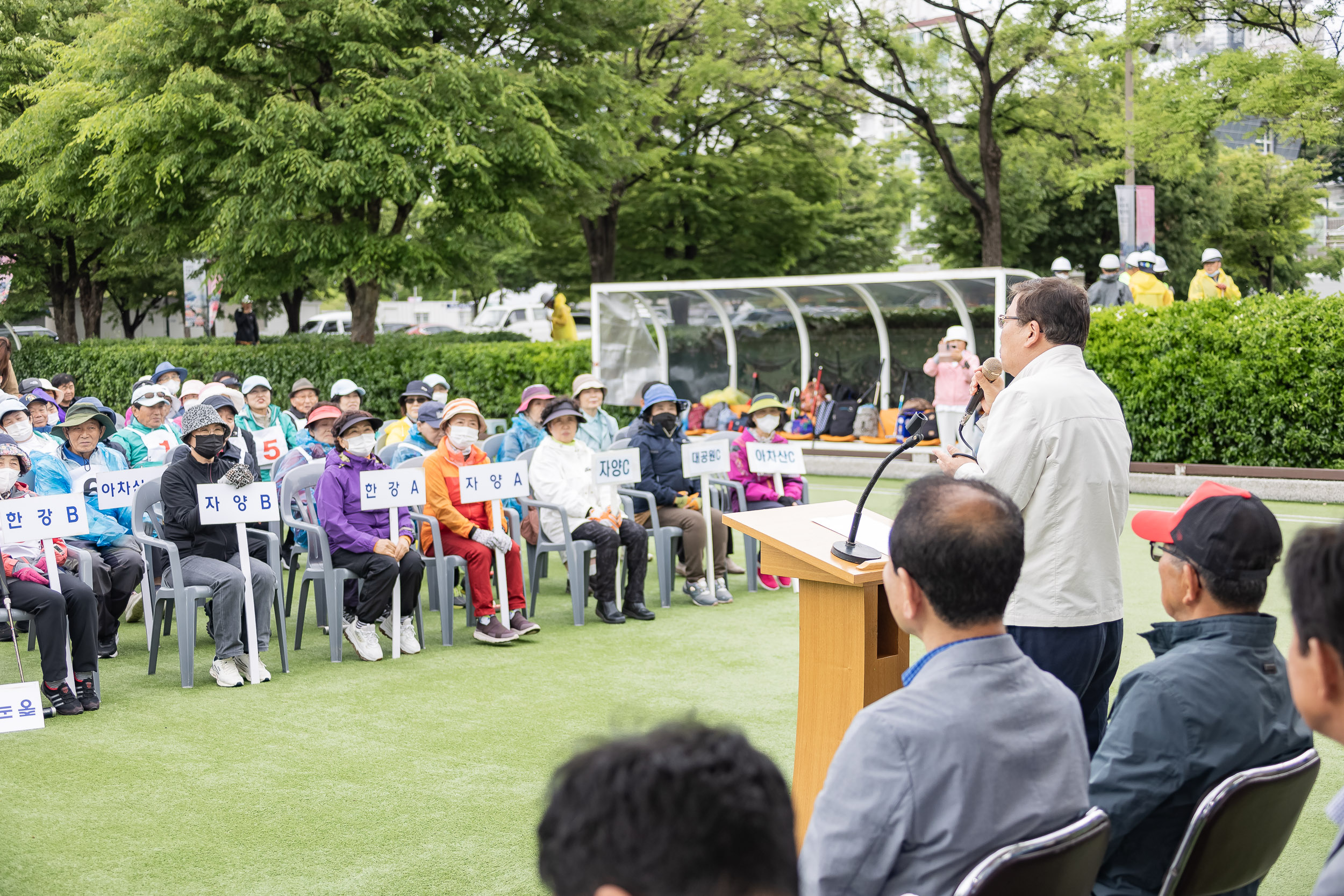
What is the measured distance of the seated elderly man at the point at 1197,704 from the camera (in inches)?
106

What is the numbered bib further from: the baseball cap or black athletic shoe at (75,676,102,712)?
the baseball cap

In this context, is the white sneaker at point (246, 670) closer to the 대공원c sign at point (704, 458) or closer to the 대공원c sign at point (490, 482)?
the 대공원c sign at point (490, 482)

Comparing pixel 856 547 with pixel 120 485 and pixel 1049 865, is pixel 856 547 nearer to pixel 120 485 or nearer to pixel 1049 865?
pixel 1049 865

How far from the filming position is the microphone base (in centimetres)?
370

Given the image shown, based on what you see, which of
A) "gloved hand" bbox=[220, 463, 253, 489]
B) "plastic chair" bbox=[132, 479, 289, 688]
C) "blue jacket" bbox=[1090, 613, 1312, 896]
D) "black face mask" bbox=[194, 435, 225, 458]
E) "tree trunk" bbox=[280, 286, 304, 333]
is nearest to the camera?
"blue jacket" bbox=[1090, 613, 1312, 896]

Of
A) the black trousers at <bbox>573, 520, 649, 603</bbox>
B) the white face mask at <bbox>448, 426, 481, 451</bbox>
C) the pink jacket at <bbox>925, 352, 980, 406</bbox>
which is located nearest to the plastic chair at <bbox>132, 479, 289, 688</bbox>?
the white face mask at <bbox>448, 426, 481, 451</bbox>

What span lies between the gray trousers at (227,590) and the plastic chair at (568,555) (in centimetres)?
189

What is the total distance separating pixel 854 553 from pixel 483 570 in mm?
4500

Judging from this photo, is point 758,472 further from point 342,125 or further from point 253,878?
point 342,125

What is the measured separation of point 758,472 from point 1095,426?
20.0 ft

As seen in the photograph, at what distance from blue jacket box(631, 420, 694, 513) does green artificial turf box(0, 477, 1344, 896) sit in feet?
3.82

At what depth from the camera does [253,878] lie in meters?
4.24

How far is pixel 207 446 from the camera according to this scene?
700cm

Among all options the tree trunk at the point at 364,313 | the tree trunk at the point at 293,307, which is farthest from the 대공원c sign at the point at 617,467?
the tree trunk at the point at 293,307
